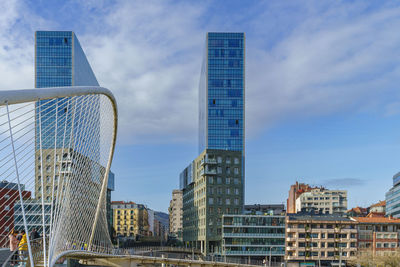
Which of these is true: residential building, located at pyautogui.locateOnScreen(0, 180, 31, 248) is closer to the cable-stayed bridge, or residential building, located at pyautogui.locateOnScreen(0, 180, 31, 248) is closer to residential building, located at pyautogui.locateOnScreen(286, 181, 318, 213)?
the cable-stayed bridge

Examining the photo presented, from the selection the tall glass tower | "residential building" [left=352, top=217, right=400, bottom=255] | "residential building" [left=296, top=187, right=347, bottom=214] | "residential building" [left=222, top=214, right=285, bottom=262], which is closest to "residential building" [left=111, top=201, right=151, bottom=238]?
the tall glass tower

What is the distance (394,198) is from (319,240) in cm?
3642

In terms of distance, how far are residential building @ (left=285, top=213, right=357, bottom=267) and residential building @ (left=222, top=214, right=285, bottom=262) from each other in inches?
72.6

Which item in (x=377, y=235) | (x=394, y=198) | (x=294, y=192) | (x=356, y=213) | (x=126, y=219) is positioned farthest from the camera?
(x=126, y=219)

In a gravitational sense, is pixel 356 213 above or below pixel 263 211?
below

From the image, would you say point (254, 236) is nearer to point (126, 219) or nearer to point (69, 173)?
point (69, 173)

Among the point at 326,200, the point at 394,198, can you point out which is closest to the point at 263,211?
the point at 394,198

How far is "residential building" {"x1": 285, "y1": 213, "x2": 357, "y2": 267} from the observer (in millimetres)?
85000

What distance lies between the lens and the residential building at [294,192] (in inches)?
6230

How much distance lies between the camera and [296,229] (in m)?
85.9

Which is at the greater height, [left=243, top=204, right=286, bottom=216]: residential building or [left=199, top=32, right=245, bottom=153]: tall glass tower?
[left=199, top=32, right=245, bottom=153]: tall glass tower

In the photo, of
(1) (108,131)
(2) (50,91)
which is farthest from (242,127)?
(2) (50,91)

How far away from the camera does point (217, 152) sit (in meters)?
95.1

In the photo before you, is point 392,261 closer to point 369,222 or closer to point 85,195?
point 369,222
